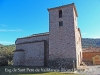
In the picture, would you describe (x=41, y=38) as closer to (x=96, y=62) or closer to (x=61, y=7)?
(x=61, y=7)

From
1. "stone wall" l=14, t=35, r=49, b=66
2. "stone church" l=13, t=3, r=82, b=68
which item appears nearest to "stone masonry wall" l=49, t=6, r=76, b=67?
"stone church" l=13, t=3, r=82, b=68

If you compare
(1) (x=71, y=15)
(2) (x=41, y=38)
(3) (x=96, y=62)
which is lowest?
(3) (x=96, y=62)

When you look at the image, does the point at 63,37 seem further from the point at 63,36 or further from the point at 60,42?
the point at 60,42

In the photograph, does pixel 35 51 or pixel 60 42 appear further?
pixel 35 51

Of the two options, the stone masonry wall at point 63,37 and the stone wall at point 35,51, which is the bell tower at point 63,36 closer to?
the stone masonry wall at point 63,37

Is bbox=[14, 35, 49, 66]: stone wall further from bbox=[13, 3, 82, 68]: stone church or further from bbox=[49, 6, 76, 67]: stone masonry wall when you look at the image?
bbox=[49, 6, 76, 67]: stone masonry wall

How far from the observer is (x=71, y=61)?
19.2m

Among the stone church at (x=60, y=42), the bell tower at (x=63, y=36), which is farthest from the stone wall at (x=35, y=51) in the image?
the bell tower at (x=63, y=36)

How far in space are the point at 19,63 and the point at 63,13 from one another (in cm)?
1290

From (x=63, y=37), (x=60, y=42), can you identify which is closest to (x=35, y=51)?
(x=60, y=42)

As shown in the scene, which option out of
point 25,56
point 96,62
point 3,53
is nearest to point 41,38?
point 25,56

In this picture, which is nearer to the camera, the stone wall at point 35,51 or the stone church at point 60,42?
the stone church at point 60,42

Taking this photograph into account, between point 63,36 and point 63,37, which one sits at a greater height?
point 63,36

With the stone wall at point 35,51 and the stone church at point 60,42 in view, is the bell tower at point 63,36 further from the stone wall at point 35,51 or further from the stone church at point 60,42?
the stone wall at point 35,51
